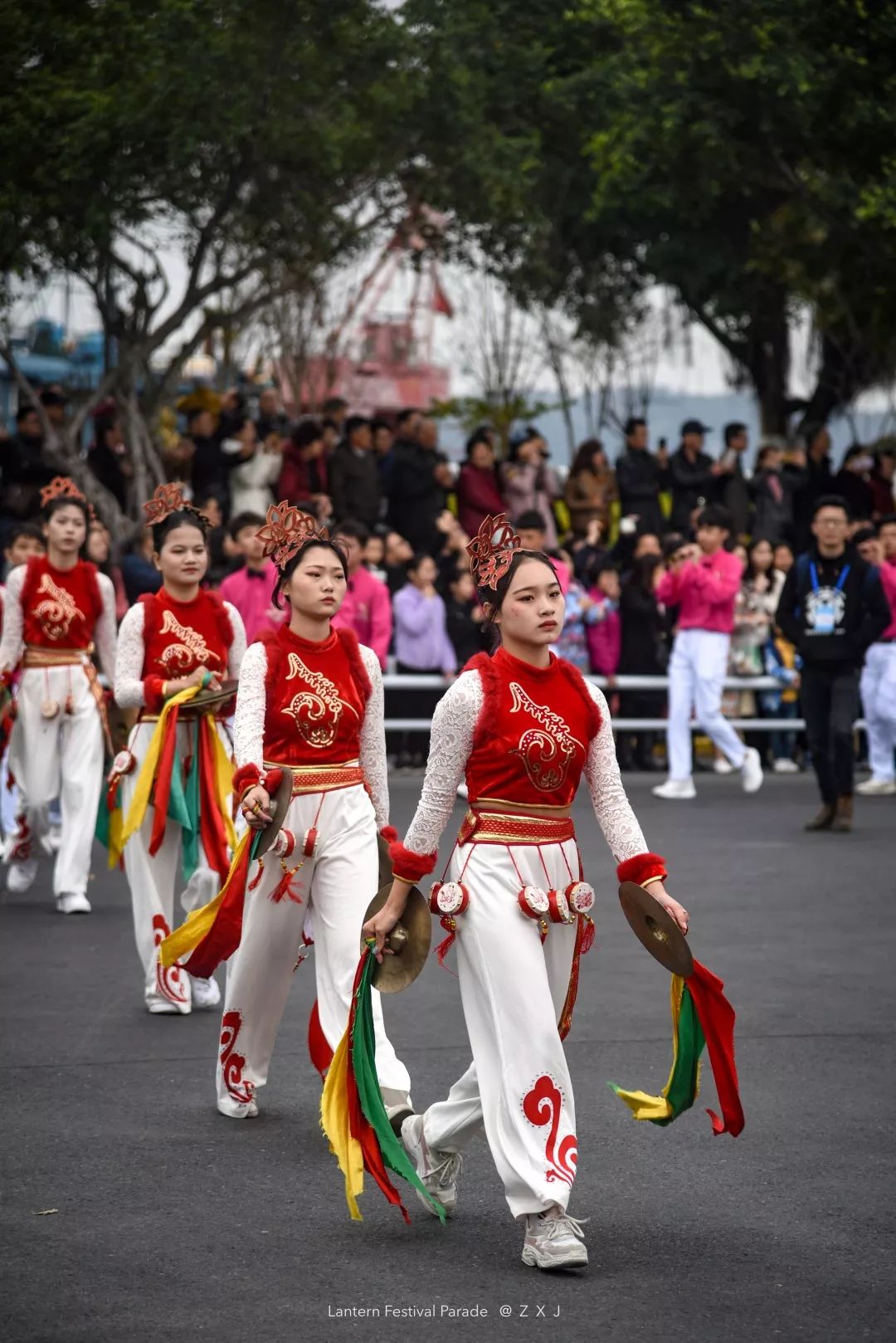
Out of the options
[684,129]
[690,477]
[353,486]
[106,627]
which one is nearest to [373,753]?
[106,627]

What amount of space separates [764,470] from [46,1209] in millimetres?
15878

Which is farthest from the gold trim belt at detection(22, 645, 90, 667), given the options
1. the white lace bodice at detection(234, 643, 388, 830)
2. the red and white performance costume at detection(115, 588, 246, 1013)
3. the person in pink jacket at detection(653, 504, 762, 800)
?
the person in pink jacket at detection(653, 504, 762, 800)

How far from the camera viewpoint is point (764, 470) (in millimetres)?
20234

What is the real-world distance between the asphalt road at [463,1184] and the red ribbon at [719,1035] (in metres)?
0.34

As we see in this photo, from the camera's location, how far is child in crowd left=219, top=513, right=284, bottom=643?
→ 12.1 metres

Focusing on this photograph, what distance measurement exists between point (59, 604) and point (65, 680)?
0.41 m

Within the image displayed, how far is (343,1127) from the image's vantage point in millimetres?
5195

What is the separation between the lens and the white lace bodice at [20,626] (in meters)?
10.1

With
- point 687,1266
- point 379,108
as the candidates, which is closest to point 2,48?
point 379,108

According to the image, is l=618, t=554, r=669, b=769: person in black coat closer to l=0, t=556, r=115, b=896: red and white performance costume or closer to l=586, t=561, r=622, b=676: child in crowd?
l=586, t=561, r=622, b=676: child in crowd

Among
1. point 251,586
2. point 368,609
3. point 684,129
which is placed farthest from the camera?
point 684,129

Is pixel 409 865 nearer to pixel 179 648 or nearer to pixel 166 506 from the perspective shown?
pixel 179 648

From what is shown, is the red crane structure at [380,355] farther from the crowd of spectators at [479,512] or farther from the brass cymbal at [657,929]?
the brass cymbal at [657,929]

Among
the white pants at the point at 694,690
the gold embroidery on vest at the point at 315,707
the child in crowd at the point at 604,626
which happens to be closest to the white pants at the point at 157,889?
the gold embroidery on vest at the point at 315,707
